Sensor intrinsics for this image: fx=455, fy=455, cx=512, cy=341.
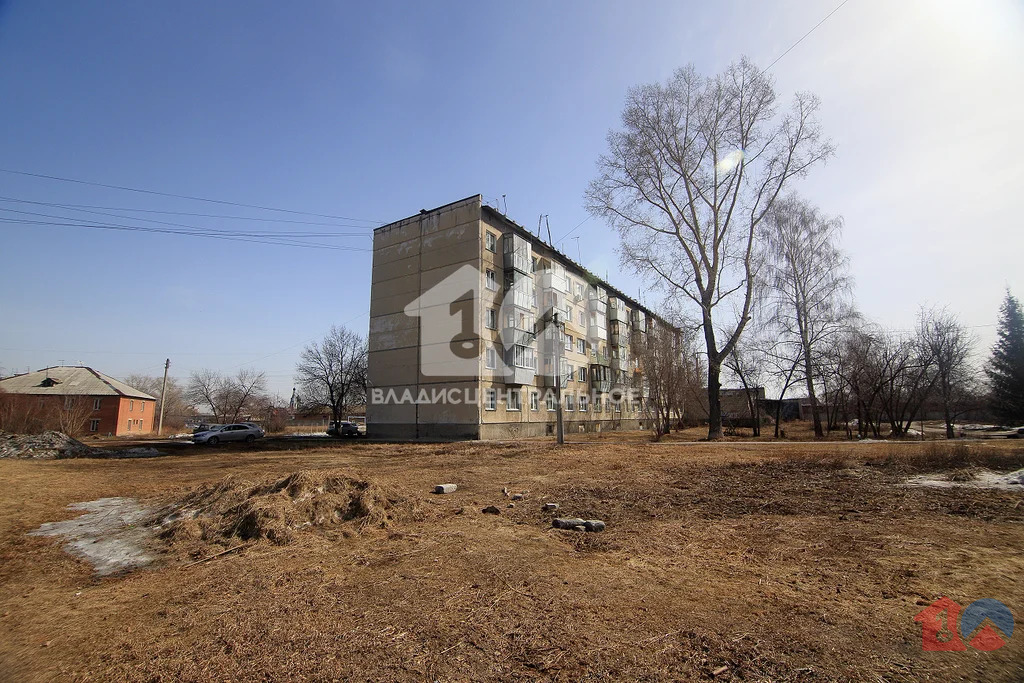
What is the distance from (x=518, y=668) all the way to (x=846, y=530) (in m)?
5.46

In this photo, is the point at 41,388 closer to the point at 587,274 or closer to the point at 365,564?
the point at 587,274

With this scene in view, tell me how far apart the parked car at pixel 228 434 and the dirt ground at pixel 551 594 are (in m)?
26.2

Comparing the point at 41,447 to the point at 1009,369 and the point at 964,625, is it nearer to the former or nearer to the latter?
the point at 964,625

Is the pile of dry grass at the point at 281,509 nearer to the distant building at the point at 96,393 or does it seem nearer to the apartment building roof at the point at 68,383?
the distant building at the point at 96,393

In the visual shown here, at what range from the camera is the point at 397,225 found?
33531 mm

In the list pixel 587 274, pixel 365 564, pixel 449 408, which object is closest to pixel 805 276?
pixel 587 274

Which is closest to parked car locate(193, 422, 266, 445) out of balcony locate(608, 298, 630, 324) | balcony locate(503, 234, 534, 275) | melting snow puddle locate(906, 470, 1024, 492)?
balcony locate(503, 234, 534, 275)

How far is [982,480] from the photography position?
8.91 m

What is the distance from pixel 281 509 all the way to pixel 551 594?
466cm

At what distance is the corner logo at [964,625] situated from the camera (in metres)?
3.17

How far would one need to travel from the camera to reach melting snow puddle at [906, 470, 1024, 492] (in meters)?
8.41

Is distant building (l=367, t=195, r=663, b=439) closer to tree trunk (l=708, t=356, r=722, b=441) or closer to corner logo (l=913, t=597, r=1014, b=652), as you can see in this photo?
tree trunk (l=708, t=356, r=722, b=441)

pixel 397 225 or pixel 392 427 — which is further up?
pixel 397 225

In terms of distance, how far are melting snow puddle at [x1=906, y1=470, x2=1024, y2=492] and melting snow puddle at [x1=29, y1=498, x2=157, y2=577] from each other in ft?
43.5
